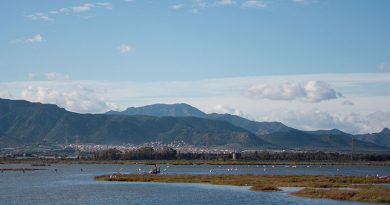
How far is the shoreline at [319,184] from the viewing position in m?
72.8

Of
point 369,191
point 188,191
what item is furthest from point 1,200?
point 369,191

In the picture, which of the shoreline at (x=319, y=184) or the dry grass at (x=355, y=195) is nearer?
the dry grass at (x=355, y=195)

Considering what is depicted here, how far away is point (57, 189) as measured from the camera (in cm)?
9450

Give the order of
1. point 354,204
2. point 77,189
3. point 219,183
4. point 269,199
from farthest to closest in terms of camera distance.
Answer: point 219,183
point 77,189
point 269,199
point 354,204

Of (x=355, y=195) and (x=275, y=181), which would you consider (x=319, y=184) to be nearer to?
(x=275, y=181)

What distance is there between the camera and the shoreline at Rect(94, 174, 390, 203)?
72.8 meters

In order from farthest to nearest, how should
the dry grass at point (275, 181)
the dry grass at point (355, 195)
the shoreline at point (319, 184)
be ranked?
the dry grass at point (275, 181)
the shoreline at point (319, 184)
the dry grass at point (355, 195)

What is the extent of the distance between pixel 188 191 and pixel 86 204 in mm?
19846

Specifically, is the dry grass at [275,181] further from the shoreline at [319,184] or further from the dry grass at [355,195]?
the dry grass at [355,195]

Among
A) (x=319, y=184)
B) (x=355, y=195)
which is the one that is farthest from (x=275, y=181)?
(x=355, y=195)

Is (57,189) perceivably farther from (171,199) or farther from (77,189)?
(171,199)

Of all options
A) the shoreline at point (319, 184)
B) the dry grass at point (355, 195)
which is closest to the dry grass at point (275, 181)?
the shoreline at point (319, 184)

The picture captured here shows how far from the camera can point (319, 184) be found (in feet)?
304

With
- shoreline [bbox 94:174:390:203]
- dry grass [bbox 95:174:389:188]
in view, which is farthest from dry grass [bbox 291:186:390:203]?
dry grass [bbox 95:174:389:188]
